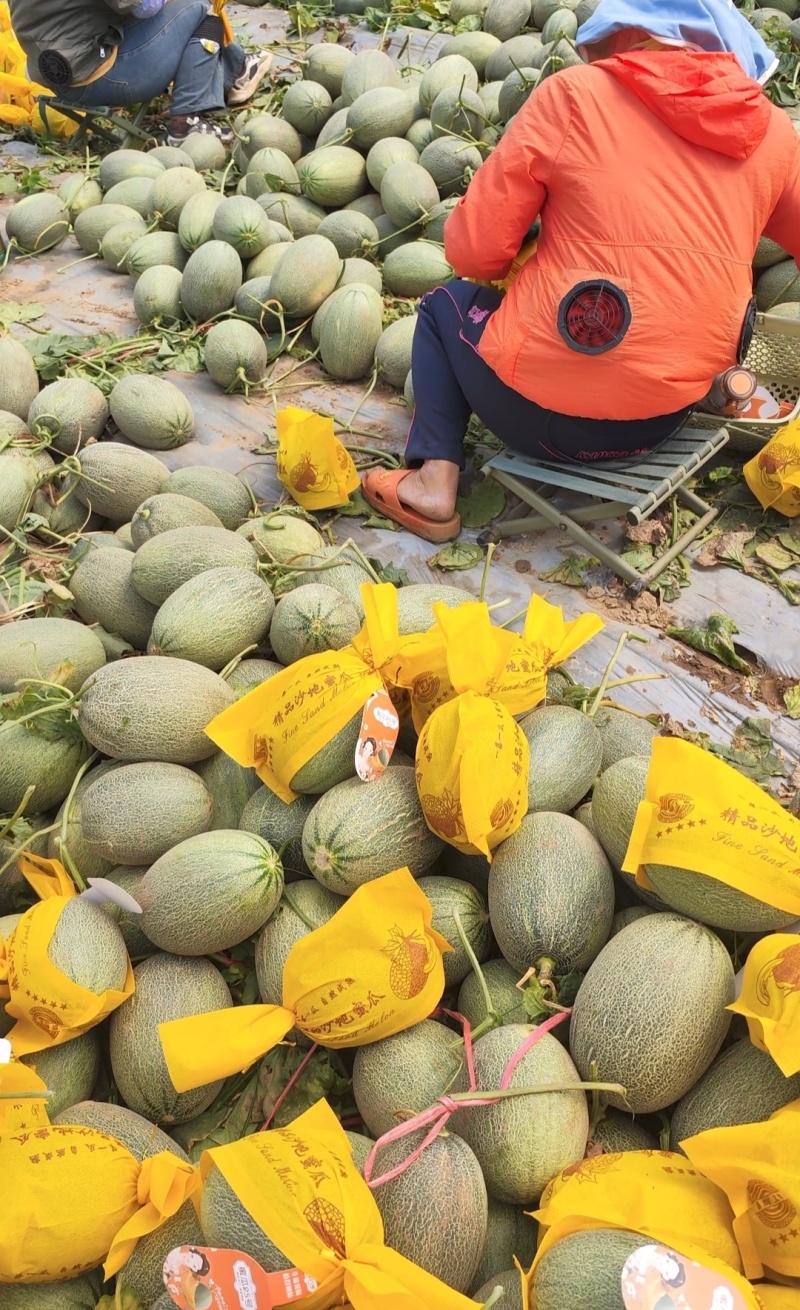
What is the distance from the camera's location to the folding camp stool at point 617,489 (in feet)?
10.1

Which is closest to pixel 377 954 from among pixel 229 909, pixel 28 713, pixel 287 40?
pixel 229 909

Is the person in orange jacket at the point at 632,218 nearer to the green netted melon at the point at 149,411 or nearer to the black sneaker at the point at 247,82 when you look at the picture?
the green netted melon at the point at 149,411

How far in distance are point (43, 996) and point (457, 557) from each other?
7.11ft

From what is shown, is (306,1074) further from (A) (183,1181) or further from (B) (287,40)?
(B) (287,40)

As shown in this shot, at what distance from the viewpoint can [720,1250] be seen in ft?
4.41

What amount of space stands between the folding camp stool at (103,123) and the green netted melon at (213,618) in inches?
196

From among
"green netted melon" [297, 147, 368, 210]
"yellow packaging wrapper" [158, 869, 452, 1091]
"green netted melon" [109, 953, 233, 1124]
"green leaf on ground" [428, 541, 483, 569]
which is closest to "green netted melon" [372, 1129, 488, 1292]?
"yellow packaging wrapper" [158, 869, 452, 1091]

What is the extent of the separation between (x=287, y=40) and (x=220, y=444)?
4533 millimetres

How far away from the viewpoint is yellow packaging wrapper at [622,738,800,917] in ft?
Result: 5.31

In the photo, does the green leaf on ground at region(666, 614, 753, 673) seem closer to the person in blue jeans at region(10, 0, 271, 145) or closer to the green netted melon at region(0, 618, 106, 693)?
the green netted melon at region(0, 618, 106, 693)

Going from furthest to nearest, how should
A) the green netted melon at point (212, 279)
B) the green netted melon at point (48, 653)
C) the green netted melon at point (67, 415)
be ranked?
1. the green netted melon at point (212, 279)
2. the green netted melon at point (67, 415)
3. the green netted melon at point (48, 653)

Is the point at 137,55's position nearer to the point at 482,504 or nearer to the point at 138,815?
the point at 482,504

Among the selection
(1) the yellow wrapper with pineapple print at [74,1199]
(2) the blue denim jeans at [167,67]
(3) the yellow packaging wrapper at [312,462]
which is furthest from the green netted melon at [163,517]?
(2) the blue denim jeans at [167,67]

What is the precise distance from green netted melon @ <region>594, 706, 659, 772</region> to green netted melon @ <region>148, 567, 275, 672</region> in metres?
0.93
